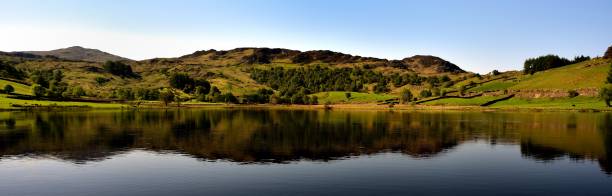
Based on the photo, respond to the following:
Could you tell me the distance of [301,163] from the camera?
2616 inches

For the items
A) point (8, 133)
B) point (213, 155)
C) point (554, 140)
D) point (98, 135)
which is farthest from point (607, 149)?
point (8, 133)

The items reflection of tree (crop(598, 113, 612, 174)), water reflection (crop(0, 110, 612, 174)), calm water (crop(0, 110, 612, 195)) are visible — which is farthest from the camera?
water reflection (crop(0, 110, 612, 174))

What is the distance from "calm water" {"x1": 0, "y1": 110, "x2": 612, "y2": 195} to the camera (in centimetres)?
5016

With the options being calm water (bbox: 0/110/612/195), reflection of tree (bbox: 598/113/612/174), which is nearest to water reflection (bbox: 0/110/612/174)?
reflection of tree (bbox: 598/113/612/174)

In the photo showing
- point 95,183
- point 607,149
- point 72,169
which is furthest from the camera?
point 607,149

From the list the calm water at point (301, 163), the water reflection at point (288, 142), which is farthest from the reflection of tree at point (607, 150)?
the calm water at point (301, 163)

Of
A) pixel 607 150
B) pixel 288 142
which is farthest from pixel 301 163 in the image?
pixel 607 150

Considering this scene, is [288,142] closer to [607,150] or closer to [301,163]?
[301,163]

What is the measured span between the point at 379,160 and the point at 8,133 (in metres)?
80.0

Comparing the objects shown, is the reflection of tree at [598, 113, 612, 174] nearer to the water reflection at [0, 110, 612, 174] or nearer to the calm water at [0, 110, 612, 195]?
the water reflection at [0, 110, 612, 174]

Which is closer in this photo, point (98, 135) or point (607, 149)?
point (607, 149)

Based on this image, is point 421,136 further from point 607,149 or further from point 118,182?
point 118,182

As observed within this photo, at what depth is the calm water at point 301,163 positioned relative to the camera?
165 ft

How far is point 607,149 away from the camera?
81938 millimetres
